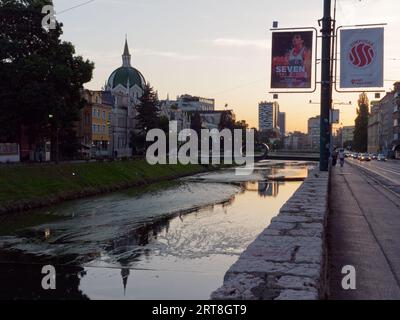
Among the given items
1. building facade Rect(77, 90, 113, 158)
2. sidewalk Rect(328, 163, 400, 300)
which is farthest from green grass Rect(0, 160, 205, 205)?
building facade Rect(77, 90, 113, 158)

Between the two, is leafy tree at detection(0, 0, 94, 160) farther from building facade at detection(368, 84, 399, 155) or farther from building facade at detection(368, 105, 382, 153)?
building facade at detection(368, 105, 382, 153)

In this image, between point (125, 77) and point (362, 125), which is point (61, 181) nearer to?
point (125, 77)

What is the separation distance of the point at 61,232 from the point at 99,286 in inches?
343

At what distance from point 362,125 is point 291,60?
144745mm

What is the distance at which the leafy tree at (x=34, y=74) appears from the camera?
4084 centimetres

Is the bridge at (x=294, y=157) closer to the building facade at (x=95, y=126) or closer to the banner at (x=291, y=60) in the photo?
the building facade at (x=95, y=126)

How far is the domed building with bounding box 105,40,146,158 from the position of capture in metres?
93.8

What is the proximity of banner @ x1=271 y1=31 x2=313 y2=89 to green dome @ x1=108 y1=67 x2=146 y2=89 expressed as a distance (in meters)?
100

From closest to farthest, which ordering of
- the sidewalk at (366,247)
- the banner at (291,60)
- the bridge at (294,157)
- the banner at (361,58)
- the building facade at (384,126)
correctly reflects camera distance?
the sidewalk at (366,247) → the banner at (361,58) → the banner at (291,60) → the bridge at (294,157) → the building facade at (384,126)

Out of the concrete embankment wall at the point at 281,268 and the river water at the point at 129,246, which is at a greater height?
the concrete embankment wall at the point at 281,268

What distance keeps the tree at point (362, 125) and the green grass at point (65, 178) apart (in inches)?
4523

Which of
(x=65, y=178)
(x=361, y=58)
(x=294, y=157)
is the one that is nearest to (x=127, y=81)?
(x=294, y=157)

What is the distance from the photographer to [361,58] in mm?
22047

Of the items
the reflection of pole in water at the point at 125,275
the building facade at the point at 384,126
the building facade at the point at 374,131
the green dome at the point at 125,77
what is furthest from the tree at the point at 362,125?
the reflection of pole in water at the point at 125,275
